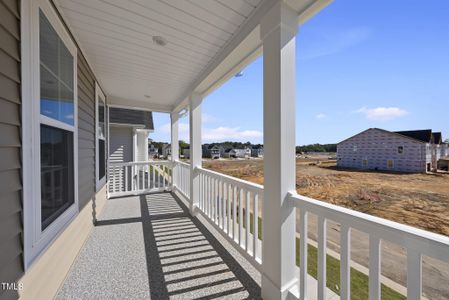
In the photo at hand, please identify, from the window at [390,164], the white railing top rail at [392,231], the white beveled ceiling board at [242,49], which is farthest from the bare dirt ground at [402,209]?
the white beveled ceiling board at [242,49]

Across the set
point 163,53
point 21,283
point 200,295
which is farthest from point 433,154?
point 21,283

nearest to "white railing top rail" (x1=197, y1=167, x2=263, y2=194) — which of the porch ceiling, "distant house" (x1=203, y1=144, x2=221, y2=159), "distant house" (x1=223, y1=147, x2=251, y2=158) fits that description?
the porch ceiling

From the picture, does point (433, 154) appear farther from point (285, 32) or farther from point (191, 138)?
point (191, 138)

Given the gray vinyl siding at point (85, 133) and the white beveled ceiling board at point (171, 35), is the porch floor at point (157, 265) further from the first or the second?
the white beveled ceiling board at point (171, 35)

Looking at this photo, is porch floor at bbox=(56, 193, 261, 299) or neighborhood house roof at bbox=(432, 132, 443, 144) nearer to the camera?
porch floor at bbox=(56, 193, 261, 299)

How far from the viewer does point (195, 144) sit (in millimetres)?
3932

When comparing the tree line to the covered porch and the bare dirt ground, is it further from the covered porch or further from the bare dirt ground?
the bare dirt ground

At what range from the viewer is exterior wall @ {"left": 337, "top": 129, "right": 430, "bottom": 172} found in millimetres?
3227

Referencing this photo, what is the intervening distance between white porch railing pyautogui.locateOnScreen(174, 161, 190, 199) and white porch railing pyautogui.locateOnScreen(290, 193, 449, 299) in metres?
3.44

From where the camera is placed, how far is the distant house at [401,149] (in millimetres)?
2971

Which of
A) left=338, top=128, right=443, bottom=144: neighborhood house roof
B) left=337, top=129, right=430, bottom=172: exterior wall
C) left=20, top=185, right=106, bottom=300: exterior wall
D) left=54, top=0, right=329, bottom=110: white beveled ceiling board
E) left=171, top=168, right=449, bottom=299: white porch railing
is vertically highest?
left=54, top=0, right=329, bottom=110: white beveled ceiling board

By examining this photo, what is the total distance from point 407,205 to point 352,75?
3.20 m

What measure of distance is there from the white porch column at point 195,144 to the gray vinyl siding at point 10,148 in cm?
270

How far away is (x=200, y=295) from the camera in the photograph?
182cm
